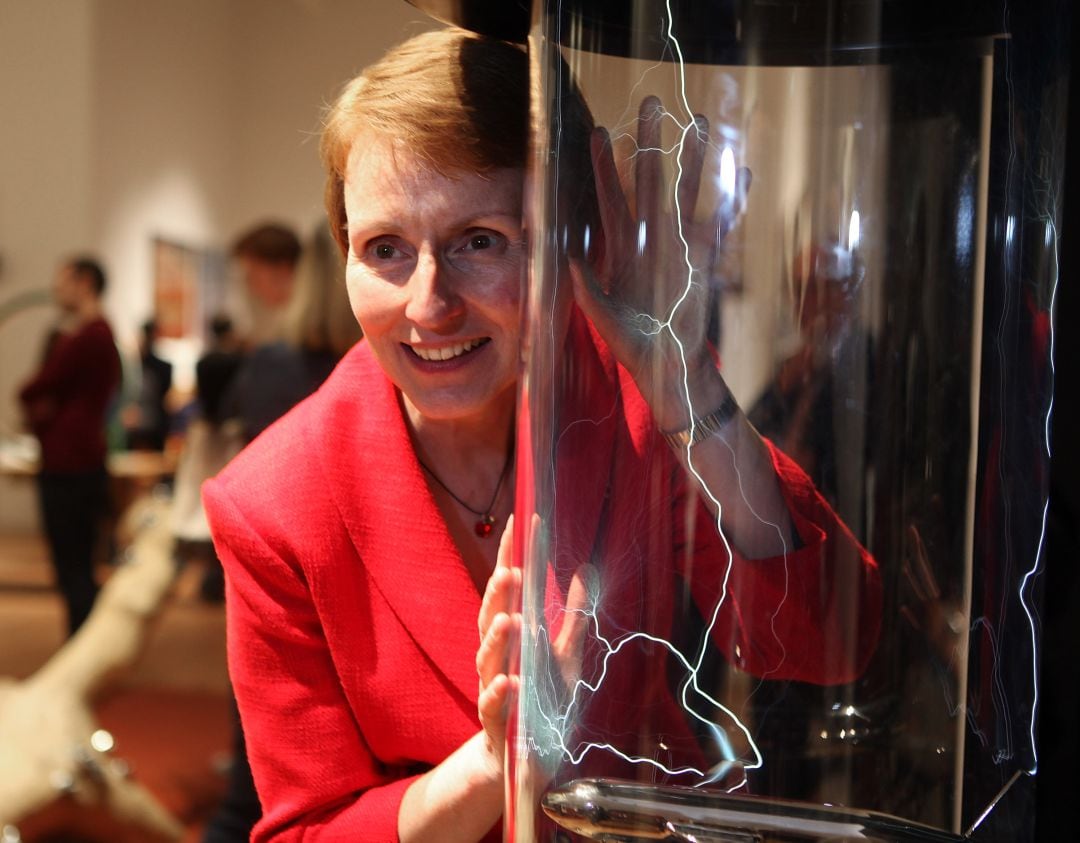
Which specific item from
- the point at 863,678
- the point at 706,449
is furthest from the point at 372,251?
the point at 863,678

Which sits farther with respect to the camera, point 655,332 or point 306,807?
point 306,807

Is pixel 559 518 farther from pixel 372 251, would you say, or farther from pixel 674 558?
pixel 372 251

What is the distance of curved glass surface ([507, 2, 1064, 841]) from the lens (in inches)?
22.2

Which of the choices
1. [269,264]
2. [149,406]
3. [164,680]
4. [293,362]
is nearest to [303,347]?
[293,362]

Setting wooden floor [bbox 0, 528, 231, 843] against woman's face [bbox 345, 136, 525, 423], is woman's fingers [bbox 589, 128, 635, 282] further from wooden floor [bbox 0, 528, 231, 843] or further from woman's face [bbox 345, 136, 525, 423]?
wooden floor [bbox 0, 528, 231, 843]

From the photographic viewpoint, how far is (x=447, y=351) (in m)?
0.67

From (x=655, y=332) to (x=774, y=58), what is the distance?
0.46ft

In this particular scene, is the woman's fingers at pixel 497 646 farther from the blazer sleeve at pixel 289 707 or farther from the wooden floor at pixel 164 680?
the wooden floor at pixel 164 680

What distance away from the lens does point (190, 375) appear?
503 centimetres

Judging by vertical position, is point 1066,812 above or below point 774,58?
below

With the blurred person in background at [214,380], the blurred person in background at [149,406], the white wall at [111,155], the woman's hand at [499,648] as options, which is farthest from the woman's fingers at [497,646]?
the blurred person in background at [149,406]

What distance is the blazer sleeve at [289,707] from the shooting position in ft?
2.26

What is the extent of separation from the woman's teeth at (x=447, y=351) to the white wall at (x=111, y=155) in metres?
1.99

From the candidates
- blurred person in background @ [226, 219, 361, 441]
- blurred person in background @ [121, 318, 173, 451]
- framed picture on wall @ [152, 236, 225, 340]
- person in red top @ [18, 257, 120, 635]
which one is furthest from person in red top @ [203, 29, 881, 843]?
framed picture on wall @ [152, 236, 225, 340]
